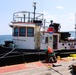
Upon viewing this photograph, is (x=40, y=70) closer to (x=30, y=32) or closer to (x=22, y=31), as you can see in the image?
(x=30, y=32)

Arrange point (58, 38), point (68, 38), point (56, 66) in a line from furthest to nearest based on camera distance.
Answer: point (68, 38) → point (58, 38) → point (56, 66)

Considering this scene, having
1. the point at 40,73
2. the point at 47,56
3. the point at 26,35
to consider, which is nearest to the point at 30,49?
the point at 26,35

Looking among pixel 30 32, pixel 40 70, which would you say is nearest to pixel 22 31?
pixel 30 32

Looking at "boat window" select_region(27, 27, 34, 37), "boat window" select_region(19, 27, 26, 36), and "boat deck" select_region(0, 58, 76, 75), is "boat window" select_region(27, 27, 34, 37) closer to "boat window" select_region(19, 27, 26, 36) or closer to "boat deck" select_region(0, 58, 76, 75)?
"boat window" select_region(19, 27, 26, 36)

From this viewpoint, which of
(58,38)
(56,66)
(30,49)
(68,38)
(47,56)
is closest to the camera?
(56,66)

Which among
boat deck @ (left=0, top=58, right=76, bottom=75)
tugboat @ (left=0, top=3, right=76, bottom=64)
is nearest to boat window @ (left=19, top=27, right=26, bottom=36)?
tugboat @ (left=0, top=3, right=76, bottom=64)

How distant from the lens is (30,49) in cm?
1975

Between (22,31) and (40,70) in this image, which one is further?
(22,31)

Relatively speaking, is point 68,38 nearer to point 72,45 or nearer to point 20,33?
point 72,45

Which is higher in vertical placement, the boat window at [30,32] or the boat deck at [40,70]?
the boat window at [30,32]

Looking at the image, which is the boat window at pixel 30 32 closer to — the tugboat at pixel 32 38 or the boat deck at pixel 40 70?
the tugboat at pixel 32 38

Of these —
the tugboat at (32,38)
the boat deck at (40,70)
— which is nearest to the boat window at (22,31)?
→ the tugboat at (32,38)

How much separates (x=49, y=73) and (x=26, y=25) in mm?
8505

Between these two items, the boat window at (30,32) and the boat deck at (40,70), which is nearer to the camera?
the boat deck at (40,70)
